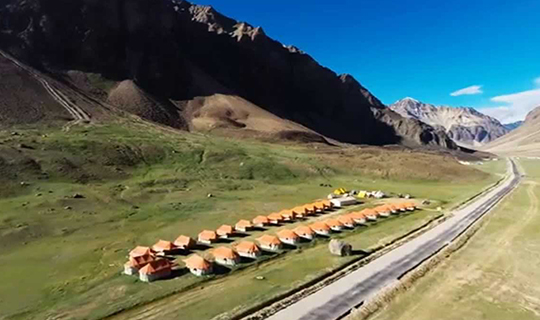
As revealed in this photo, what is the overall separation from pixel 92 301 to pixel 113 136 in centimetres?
10003

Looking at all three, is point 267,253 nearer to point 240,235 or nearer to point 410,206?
point 240,235

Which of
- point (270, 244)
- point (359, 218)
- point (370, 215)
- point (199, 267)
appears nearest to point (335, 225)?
point (359, 218)

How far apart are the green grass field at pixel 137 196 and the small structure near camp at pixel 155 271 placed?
43.1 inches

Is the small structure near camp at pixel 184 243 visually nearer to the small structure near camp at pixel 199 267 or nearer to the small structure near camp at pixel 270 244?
the small structure near camp at pixel 199 267

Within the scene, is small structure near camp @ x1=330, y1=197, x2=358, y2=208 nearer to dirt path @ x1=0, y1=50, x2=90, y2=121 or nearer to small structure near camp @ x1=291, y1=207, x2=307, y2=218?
small structure near camp @ x1=291, y1=207, x2=307, y2=218

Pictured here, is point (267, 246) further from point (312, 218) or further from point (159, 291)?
point (312, 218)

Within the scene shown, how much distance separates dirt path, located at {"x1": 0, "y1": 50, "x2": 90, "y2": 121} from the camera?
16110cm

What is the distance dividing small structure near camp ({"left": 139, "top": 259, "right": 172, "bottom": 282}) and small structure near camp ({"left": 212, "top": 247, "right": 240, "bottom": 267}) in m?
5.94

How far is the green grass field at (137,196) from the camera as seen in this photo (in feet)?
142

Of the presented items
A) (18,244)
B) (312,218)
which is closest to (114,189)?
(18,244)

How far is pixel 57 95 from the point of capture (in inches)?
6870

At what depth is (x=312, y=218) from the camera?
7706 centimetres

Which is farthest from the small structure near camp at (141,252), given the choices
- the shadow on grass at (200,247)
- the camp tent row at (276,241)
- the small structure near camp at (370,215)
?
the small structure near camp at (370,215)

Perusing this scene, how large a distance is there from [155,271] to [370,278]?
2189cm
